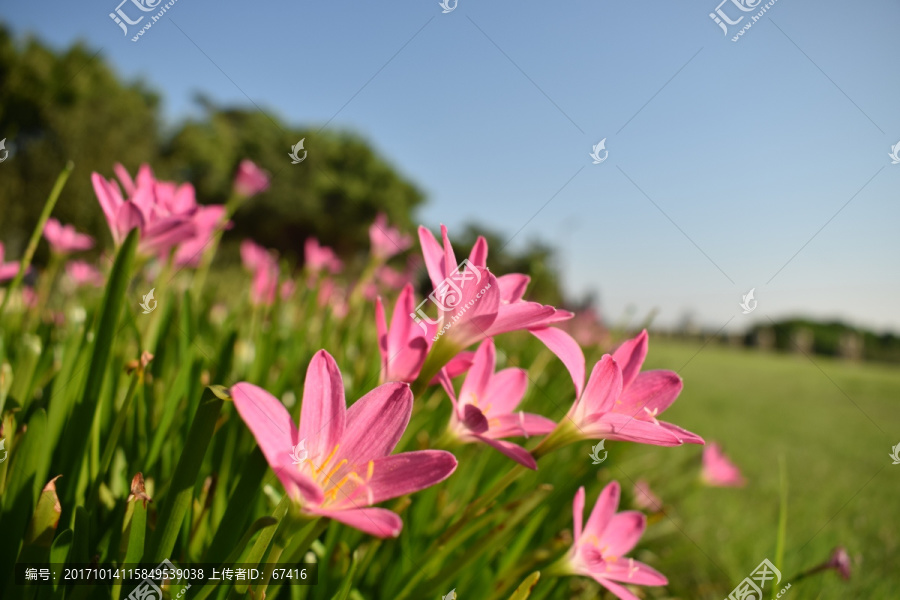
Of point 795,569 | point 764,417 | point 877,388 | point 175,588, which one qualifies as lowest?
point 175,588

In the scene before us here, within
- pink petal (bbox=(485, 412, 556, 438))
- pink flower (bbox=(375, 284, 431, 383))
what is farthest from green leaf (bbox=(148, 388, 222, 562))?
pink petal (bbox=(485, 412, 556, 438))

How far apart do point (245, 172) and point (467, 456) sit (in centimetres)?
118

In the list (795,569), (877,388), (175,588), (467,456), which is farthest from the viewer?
(877,388)

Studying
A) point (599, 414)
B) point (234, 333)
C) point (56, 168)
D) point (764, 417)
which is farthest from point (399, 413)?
point (56, 168)

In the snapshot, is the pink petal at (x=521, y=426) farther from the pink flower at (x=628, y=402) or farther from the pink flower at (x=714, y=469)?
the pink flower at (x=714, y=469)

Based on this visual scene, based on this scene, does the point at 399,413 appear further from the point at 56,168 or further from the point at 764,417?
the point at 56,168

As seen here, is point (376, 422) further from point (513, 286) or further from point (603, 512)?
point (603, 512)

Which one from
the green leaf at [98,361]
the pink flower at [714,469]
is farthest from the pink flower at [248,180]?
the pink flower at [714,469]

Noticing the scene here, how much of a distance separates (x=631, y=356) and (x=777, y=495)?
7.80 feet

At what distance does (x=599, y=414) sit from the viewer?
1.92 ft

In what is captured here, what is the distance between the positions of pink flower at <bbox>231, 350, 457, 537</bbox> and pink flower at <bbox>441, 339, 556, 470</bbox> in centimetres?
10

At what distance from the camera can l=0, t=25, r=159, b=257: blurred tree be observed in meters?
7.86

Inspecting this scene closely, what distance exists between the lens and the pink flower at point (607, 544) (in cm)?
69

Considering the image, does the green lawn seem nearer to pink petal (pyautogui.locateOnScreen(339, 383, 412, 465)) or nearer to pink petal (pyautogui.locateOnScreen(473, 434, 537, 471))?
pink petal (pyautogui.locateOnScreen(473, 434, 537, 471))
